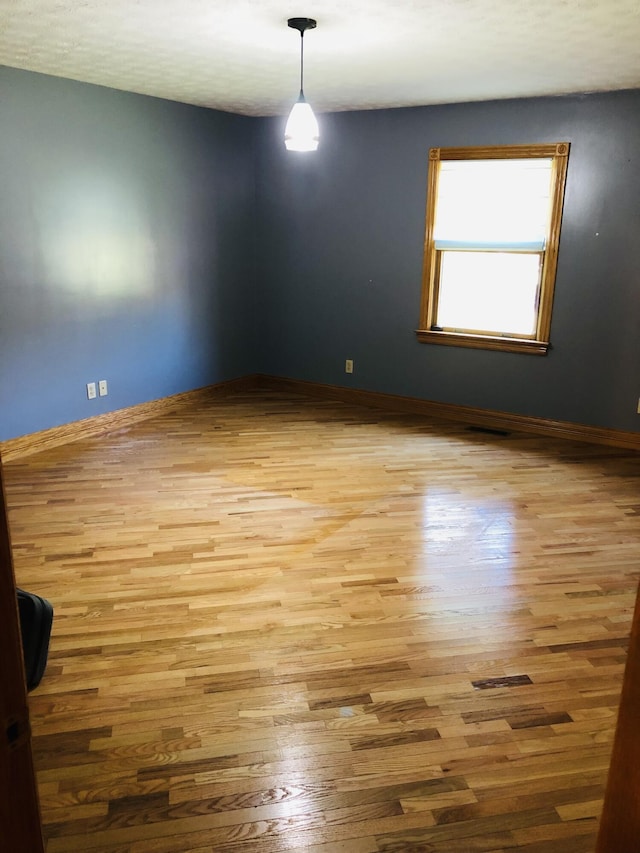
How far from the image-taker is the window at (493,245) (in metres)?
4.89

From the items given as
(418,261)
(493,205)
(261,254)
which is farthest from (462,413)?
(261,254)

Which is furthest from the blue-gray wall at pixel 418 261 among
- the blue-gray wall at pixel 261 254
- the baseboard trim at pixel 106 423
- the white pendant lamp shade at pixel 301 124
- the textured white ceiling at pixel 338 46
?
the white pendant lamp shade at pixel 301 124

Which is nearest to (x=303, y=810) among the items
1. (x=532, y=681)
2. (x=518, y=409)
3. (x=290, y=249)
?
(x=532, y=681)

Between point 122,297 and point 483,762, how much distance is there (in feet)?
13.8

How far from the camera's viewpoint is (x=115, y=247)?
5.01 metres

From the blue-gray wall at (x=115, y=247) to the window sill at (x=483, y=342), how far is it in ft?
5.98

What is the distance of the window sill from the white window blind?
2.21 ft

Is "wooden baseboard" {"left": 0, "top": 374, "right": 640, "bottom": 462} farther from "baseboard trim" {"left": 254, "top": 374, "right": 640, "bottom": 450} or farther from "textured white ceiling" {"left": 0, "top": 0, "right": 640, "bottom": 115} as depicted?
"textured white ceiling" {"left": 0, "top": 0, "right": 640, "bottom": 115}

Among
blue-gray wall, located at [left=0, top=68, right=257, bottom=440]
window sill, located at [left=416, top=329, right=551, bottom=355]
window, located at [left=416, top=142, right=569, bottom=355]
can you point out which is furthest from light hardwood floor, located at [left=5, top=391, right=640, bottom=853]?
window, located at [left=416, top=142, right=569, bottom=355]

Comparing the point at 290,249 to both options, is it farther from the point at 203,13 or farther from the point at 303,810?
the point at 303,810

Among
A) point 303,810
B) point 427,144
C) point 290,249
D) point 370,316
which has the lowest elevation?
point 303,810

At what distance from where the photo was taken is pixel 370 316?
5.85 meters

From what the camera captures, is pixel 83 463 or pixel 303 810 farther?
pixel 83 463

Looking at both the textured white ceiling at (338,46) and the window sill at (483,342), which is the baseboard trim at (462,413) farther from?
the textured white ceiling at (338,46)
